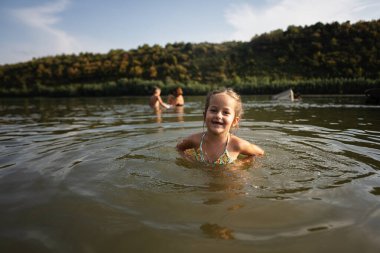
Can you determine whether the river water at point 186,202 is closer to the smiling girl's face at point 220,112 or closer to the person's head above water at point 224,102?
the smiling girl's face at point 220,112

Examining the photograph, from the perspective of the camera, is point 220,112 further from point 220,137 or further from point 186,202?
point 186,202

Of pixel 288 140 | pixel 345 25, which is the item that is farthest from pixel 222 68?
pixel 288 140

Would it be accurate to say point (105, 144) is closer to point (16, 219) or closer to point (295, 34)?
point (16, 219)

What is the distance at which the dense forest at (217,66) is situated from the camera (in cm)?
3847

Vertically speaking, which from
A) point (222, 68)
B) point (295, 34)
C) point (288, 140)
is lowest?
point (288, 140)

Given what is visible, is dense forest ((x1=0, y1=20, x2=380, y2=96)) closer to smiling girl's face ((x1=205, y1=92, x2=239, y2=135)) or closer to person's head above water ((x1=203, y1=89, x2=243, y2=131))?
person's head above water ((x1=203, y1=89, x2=243, y2=131))

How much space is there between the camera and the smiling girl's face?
156 inches

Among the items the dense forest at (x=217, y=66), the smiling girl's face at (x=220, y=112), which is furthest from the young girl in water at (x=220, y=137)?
the dense forest at (x=217, y=66)

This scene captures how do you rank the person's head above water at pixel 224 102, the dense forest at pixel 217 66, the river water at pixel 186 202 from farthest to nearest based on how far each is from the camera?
the dense forest at pixel 217 66 < the person's head above water at pixel 224 102 < the river water at pixel 186 202

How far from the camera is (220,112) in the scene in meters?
3.98

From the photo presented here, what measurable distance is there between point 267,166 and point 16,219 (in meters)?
2.82

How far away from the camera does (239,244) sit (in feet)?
6.54

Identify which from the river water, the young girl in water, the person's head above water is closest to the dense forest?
the young girl in water

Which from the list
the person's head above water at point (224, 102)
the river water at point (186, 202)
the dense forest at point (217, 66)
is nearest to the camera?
the river water at point (186, 202)
